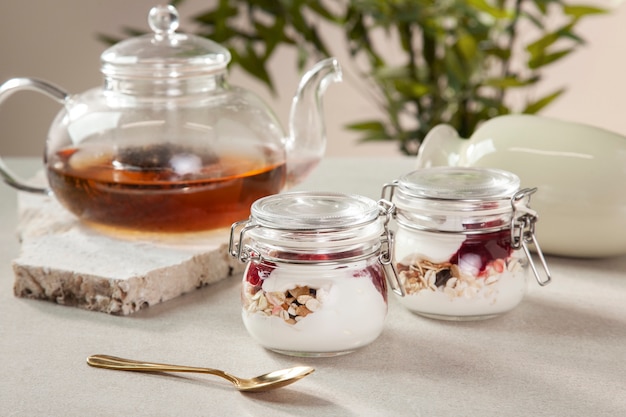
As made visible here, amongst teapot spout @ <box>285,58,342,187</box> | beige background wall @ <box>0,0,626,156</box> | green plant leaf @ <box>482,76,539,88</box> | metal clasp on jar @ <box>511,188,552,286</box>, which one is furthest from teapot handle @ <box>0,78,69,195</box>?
beige background wall @ <box>0,0,626,156</box>

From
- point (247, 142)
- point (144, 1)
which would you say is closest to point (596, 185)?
point (247, 142)

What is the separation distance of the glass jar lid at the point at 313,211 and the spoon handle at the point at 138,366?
0.11m

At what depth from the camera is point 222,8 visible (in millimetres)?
1683

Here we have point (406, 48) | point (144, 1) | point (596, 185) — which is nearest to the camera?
point (596, 185)

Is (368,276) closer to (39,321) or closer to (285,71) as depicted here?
(39,321)

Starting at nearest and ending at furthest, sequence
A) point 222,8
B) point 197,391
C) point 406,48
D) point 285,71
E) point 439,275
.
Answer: point 197,391
point 439,275
point 222,8
point 406,48
point 285,71

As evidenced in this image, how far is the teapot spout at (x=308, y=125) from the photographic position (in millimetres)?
994

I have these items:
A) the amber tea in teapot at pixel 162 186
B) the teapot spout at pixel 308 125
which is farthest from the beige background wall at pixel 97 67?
the amber tea in teapot at pixel 162 186

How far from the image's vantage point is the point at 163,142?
2.98 ft

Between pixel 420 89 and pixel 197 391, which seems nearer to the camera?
pixel 197 391

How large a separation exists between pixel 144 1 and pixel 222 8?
690mm

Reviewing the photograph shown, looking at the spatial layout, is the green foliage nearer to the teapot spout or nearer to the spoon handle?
the teapot spout

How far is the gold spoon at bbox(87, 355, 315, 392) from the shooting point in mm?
629

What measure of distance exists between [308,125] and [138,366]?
410mm
